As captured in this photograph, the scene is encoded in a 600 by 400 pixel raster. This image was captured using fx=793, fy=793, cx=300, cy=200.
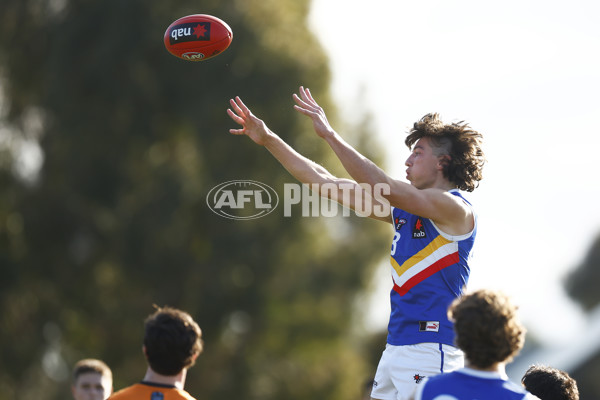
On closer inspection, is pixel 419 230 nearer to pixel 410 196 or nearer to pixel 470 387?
pixel 410 196

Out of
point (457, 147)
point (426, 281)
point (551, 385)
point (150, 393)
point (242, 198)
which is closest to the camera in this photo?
point (150, 393)

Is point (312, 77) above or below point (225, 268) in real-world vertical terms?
above

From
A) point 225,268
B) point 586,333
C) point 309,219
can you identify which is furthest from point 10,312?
point 586,333

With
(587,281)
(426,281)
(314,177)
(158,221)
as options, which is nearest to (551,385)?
(426,281)

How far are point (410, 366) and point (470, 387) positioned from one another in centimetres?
138

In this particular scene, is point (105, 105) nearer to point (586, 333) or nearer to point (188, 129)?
point (188, 129)

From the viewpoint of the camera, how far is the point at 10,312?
19344 mm

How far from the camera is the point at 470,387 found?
157 inches

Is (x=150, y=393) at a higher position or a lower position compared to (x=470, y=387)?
lower

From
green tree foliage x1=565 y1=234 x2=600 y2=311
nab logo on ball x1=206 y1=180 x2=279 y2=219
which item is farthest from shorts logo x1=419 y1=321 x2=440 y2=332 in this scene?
green tree foliage x1=565 y1=234 x2=600 y2=311

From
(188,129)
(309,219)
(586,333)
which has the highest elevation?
(188,129)

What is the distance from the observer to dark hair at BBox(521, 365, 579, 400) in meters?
5.63

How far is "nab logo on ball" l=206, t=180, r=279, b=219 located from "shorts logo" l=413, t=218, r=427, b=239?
1308 cm

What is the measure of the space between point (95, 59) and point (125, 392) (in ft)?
52.6
